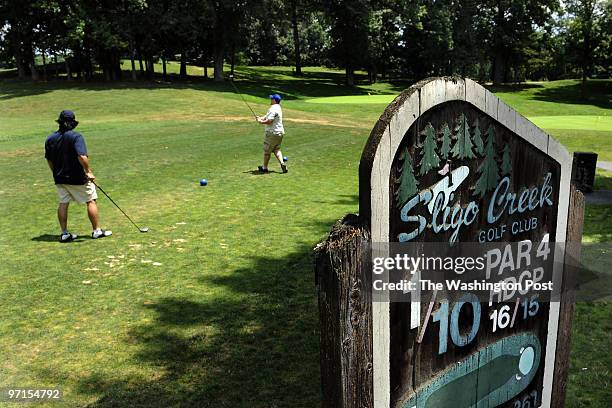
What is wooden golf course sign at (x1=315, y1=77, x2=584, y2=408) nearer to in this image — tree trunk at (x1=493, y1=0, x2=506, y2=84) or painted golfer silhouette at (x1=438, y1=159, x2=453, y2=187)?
painted golfer silhouette at (x1=438, y1=159, x2=453, y2=187)

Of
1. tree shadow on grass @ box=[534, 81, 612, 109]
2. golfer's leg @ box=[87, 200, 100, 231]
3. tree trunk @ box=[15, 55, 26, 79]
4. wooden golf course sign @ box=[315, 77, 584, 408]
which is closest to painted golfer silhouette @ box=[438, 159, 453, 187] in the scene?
wooden golf course sign @ box=[315, 77, 584, 408]

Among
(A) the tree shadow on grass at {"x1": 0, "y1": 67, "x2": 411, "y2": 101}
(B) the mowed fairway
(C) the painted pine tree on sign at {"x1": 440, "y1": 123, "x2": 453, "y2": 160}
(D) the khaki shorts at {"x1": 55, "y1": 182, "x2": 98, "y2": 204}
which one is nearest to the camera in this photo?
(C) the painted pine tree on sign at {"x1": 440, "y1": 123, "x2": 453, "y2": 160}

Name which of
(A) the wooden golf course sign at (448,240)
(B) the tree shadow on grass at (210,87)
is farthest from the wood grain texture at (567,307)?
(B) the tree shadow on grass at (210,87)

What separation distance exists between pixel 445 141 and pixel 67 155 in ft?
22.0

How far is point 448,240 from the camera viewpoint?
2586 mm

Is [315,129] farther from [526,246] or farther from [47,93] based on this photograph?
[47,93]

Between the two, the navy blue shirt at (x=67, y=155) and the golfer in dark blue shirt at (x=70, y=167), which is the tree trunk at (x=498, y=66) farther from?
the navy blue shirt at (x=67, y=155)

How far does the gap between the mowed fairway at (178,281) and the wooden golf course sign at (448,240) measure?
5.01ft

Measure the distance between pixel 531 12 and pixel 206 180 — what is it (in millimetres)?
53436

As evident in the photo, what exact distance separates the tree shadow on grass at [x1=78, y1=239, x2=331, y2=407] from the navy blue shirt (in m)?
2.87

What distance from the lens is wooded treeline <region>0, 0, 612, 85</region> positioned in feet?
137

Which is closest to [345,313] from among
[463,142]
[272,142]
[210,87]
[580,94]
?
[463,142]

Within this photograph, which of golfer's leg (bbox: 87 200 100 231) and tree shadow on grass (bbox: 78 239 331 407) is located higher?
golfer's leg (bbox: 87 200 100 231)

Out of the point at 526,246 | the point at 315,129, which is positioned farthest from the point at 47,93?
the point at 526,246
